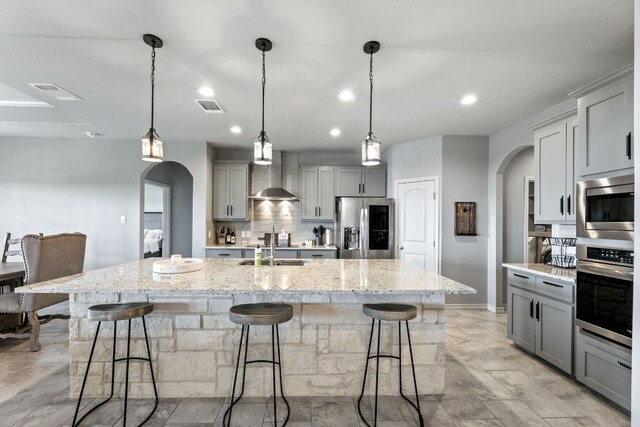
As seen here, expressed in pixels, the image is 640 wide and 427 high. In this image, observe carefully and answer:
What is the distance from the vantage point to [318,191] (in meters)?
5.54

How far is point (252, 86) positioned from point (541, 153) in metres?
2.98

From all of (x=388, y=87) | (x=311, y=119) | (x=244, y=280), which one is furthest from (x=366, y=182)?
(x=244, y=280)

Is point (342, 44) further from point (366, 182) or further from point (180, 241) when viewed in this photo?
point (180, 241)

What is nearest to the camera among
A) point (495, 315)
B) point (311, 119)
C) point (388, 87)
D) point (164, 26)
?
point (164, 26)

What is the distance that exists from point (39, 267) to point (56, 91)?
1.77 metres

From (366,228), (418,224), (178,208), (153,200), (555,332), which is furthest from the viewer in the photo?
(153,200)

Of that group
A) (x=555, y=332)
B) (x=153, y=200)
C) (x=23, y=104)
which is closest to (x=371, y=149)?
(x=555, y=332)

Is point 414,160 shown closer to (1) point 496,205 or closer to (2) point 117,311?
(1) point 496,205

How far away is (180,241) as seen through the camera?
6586 mm

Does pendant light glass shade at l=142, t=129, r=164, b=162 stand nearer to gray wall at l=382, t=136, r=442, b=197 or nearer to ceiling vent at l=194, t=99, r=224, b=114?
ceiling vent at l=194, t=99, r=224, b=114

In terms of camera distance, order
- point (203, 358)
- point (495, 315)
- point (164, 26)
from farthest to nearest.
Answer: point (495, 315) < point (203, 358) < point (164, 26)

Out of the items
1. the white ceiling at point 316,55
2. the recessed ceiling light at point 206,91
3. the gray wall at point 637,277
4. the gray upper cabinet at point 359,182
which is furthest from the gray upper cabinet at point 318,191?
the gray wall at point 637,277

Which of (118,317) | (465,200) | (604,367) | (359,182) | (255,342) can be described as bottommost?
(604,367)

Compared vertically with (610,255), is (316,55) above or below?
above
